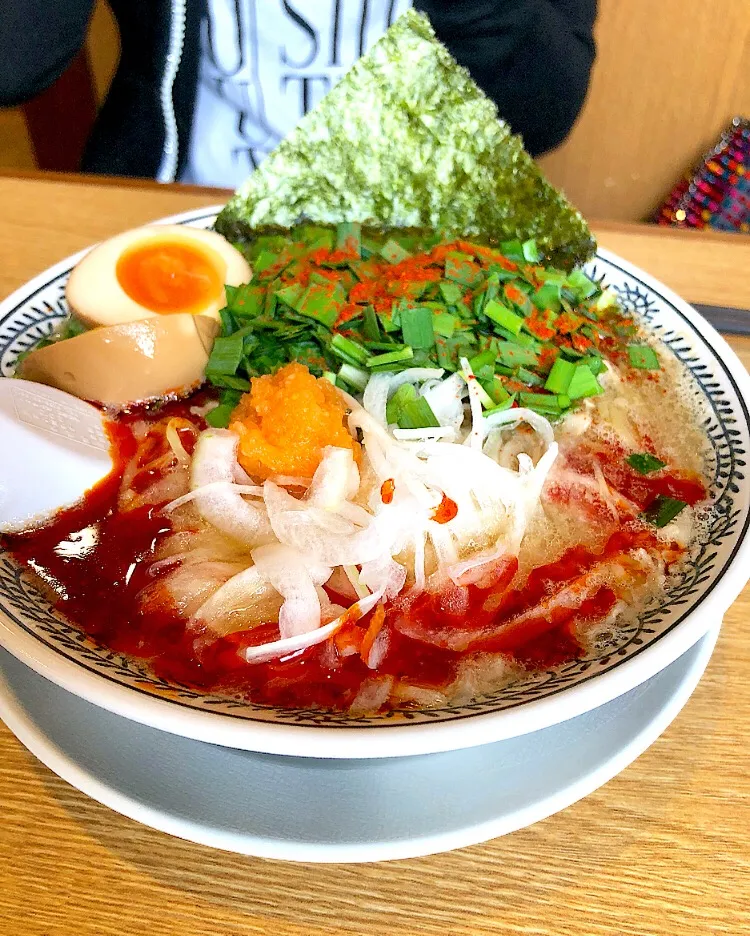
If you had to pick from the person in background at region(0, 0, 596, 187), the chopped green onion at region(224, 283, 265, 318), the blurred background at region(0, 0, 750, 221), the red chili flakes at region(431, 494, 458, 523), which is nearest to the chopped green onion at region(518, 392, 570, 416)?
the red chili flakes at region(431, 494, 458, 523)

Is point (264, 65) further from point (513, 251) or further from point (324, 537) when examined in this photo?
point (324, 537)

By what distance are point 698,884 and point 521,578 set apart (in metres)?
0.35

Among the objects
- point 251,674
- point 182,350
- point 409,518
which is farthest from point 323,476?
point 182,350

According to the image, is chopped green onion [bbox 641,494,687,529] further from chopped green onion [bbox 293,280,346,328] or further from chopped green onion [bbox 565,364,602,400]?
chopped green onion [bbox 293,280,346,328]

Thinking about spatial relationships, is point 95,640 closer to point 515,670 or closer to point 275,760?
point 275,760

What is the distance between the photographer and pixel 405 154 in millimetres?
1371

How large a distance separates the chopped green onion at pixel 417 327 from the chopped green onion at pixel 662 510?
1.22 ft

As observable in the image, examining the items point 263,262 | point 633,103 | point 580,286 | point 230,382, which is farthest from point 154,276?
point 633,103

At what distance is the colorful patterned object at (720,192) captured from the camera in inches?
91.3

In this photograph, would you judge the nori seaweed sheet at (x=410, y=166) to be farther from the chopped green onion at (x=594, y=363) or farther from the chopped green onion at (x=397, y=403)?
the chopped green onion at (x=397, y=403)

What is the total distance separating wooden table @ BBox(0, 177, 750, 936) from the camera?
69 centimetres

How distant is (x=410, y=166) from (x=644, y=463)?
73 cm

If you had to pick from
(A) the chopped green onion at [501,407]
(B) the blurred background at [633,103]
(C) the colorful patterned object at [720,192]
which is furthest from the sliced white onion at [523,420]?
(B) the blurred background at [633,103]

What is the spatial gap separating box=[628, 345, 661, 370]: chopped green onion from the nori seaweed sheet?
0.82 ft
